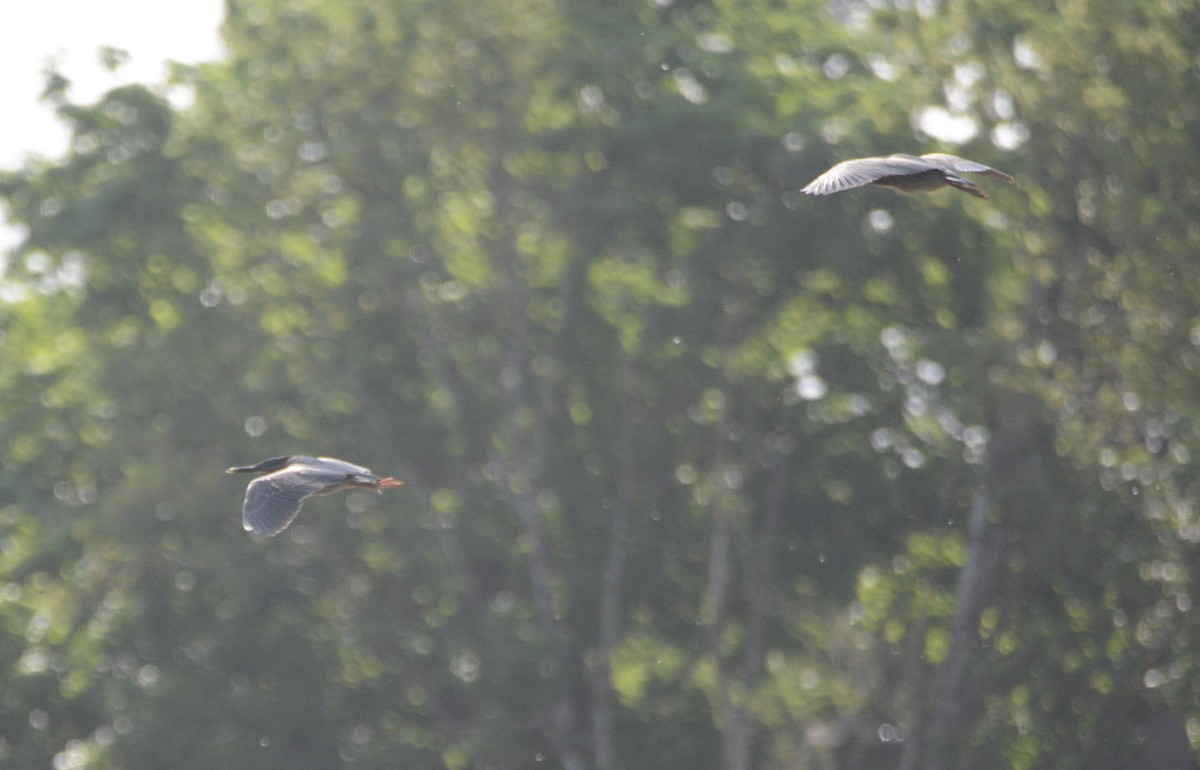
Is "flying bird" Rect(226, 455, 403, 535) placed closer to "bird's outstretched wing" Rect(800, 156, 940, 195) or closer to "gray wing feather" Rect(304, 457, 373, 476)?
"gray wing feather" Rect(304, 457, 373, 476)

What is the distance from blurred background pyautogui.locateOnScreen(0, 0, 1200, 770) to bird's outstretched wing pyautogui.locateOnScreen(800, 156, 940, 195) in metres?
8.54

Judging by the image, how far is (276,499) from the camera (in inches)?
410

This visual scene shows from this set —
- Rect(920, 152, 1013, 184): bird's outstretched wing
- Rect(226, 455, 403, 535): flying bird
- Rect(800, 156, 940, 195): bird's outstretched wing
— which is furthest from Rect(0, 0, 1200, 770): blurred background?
Rect(226, 455, 403, 535): flying bird

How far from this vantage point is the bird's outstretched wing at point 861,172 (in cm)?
938

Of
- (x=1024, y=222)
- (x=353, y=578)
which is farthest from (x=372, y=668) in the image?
(x=1024, y=222)

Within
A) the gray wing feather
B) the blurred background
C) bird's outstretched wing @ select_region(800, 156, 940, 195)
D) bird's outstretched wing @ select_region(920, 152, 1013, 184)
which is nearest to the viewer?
bird's outstretched wing @ select_region(800, 156, 940, 195)

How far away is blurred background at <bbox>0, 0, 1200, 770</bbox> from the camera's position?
18781 mm

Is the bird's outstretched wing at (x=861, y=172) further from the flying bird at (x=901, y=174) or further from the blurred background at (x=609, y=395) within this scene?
the blurred background at (x=609, y=395)

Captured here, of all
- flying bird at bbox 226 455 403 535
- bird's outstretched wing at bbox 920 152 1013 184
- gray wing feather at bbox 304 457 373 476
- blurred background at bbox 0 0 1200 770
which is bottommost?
blurred background at bbox 0 0 1200 770

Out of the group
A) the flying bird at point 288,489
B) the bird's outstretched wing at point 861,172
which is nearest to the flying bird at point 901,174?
the bird's outstretched wing at point 861,172

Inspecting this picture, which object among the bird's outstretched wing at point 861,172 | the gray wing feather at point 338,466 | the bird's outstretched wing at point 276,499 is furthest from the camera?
the gray wing feather at point 338,466

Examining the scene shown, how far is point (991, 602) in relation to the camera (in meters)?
19.5

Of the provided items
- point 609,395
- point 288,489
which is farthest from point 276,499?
point 609,395

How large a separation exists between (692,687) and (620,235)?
193 inches
